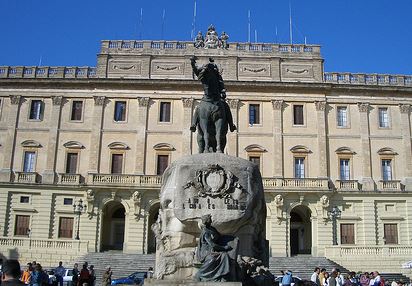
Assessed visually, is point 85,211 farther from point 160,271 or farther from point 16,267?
point 16,267

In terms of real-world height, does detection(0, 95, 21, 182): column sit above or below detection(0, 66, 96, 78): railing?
below

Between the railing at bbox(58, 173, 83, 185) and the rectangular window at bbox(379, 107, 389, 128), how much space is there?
24172 millimetres

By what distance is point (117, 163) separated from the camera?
3838cm

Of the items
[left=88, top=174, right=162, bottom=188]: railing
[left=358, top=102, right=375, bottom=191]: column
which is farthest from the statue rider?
[left=358, top=102, right=375, bottom=191]: column

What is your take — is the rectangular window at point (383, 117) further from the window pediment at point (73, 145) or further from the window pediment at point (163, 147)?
the window pediment at point (73, 145)

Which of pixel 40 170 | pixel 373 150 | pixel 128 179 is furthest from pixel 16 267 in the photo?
pixel 373 150

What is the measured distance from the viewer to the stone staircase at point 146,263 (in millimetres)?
30837

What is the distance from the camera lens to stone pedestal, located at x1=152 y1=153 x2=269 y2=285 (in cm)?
966

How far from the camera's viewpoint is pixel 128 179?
37.1m

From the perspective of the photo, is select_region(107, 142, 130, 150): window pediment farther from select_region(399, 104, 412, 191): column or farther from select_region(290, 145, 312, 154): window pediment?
select_region(399, 104, 412, 191): column

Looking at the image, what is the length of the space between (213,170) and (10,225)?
102 ft

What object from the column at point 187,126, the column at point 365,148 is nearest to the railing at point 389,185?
the column at point 365,148

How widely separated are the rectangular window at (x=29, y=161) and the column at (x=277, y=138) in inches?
739

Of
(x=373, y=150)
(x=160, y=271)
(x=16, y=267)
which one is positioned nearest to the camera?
(x=16, y=267)
